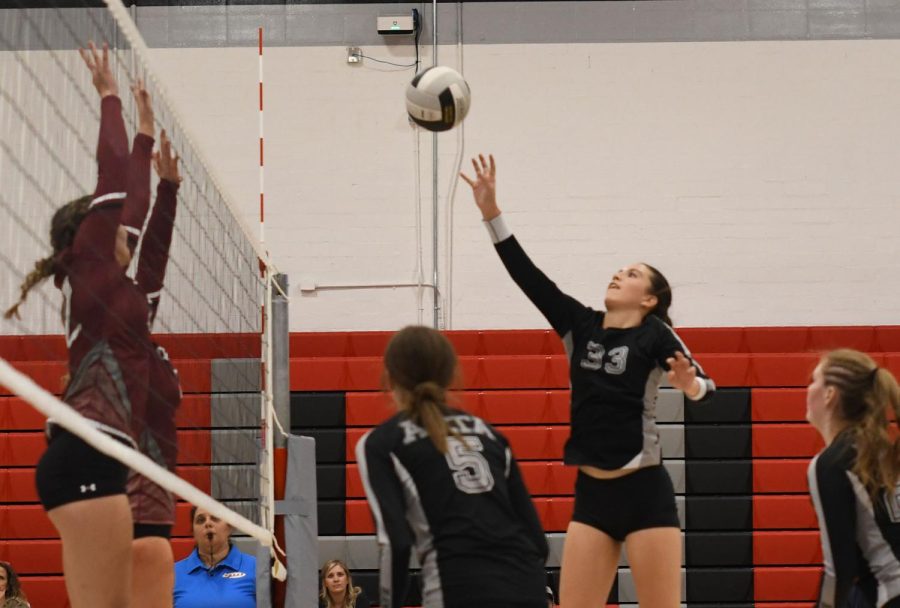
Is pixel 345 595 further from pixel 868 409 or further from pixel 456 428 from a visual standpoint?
pixel 868 409

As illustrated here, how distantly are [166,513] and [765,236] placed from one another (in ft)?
24.2

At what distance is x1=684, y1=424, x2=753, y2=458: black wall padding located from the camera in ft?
29.9

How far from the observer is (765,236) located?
1016cm

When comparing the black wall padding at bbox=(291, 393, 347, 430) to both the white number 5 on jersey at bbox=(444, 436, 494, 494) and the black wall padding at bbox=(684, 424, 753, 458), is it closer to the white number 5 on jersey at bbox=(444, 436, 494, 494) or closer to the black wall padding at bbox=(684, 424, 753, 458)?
the black wall padding at bbox=(684, 424, 753, 458)

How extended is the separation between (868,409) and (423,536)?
53.3 inches

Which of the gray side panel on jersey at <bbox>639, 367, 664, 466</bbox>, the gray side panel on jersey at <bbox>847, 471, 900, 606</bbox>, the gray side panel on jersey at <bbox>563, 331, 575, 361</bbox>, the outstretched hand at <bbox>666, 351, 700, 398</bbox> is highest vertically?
the gray side panel on jersey at <bbox>563, 331, 575, 361</bbox>

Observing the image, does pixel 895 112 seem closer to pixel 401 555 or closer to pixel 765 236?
pixel 765 236

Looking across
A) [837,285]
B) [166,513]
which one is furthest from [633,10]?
[166,513]

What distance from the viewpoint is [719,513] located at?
29.5ft

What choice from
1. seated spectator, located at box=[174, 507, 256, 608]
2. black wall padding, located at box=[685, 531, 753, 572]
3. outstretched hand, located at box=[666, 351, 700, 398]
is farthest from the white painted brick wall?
outstretched hand, located at box=[666, 351, 700, 398]

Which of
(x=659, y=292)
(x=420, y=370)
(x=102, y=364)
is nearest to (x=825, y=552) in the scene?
(x=420, y=370)

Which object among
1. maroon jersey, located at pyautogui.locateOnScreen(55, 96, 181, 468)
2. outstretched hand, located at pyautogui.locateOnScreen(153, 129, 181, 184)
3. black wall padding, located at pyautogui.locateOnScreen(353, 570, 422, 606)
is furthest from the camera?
black wall padding, located at pyautogui.locateOnScreen(353, 570, 422, 606)

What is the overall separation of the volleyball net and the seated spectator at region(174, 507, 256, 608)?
2.32ft

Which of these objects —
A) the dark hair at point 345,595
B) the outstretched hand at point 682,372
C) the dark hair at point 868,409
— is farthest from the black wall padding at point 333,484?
the dark hair at point 868,409
